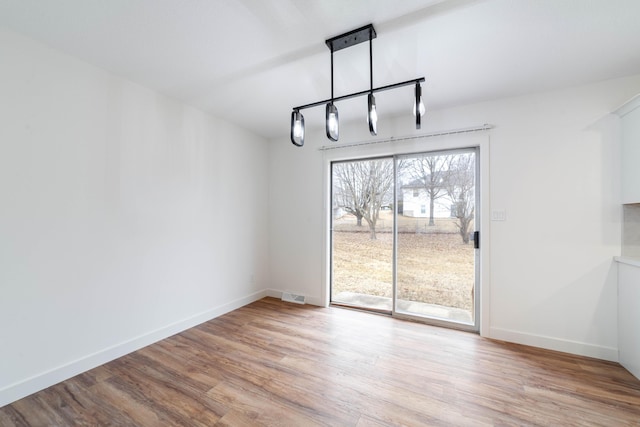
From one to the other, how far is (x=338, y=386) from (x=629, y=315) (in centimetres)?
244

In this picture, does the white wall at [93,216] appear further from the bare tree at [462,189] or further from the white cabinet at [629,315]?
the white cabinet at [629,315]

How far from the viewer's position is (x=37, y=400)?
1.74 metres

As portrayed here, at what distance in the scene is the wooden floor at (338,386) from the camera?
5.24 ft

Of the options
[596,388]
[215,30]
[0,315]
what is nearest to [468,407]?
[596,388]

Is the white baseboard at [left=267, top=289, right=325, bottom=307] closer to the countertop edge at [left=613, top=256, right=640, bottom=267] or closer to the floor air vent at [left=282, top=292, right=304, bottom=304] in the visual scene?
the floor air vent at [left=282, top=292, right=304, bottom=304]

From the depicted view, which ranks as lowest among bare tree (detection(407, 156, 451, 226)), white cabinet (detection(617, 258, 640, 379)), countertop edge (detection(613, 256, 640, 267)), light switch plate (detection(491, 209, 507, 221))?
white cabinet (detection(617, 258, 640, 379))

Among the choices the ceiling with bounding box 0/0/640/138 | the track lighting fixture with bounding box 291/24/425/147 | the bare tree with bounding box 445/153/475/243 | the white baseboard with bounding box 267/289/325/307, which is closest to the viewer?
the ceiling with bounding box 0/0/640/138

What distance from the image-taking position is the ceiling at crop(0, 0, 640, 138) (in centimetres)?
152

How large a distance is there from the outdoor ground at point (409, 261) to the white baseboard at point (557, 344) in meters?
0.37

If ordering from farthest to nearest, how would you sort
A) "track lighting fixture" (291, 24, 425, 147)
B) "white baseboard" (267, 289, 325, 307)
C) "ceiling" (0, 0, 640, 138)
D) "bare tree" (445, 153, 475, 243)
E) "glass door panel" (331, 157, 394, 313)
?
"white baseboard" (267, 289, 325, 307), "glass door panel" (331, 157, 394, 313), "bare tree" (445, 153, 475, 243), "track lighting fixture" (291, 24, 425, 147), "ceiling" (0, 0, 640, 138)

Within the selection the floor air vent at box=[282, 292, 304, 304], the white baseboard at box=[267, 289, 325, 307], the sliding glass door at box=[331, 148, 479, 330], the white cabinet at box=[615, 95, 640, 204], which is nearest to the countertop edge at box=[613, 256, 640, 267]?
the white cabinet at box=[615, 95, 640, 204]

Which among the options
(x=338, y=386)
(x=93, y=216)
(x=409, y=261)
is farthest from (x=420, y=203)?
(x=93, y=216)

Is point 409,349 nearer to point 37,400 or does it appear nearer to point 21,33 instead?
point 37,400

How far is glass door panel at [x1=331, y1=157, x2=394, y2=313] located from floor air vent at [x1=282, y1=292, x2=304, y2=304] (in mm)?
469
